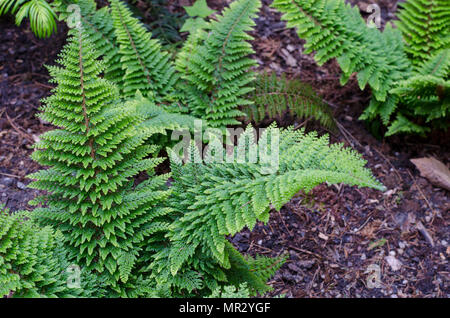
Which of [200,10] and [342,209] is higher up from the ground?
[200,10]

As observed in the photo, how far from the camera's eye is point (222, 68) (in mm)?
3646

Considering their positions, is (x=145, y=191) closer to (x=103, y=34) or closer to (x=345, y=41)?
(x=103, y=34)

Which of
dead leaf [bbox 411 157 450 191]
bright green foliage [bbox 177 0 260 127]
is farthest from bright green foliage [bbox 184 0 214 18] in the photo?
dead leaf [bbox 411 157 450 191]

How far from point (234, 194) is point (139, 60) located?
1.69 m

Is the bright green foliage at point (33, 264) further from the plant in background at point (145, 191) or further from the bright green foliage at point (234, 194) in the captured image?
the bright green foliage at point (234, 194)

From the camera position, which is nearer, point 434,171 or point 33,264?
point 33,264

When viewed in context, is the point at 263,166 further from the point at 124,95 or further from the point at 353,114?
the point at 353,114

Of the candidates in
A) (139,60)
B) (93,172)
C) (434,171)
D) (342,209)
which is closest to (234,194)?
(93,172)

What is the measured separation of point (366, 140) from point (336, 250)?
121 cm

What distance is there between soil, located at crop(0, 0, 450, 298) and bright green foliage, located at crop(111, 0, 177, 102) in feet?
3.08

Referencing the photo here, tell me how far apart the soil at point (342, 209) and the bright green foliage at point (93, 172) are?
0.90 meters

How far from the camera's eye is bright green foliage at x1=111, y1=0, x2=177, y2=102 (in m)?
3.57

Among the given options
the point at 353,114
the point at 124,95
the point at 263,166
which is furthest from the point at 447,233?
the point at 124,95

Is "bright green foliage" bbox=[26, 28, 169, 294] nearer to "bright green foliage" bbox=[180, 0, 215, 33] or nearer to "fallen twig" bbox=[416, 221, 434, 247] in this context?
"bright green foliage" bbox=[180, 0, 215, 33]
